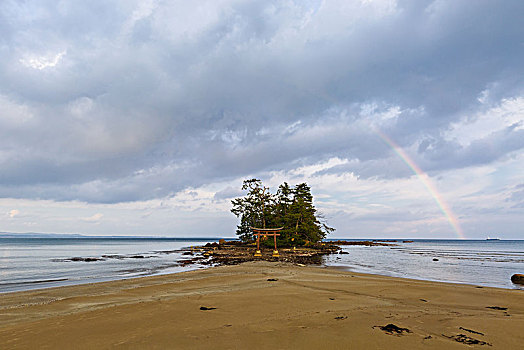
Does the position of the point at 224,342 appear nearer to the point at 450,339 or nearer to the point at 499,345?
the point at 450,339

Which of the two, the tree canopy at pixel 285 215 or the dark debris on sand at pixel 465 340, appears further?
the tree canopy at pixel 285 215

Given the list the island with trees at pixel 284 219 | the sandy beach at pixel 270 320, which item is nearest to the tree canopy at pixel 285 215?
the island with trees at pixel 284 219

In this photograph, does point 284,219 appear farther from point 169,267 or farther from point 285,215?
point 169,267

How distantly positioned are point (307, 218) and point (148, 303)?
4642cm

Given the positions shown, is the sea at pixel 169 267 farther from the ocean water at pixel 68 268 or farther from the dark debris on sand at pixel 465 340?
the dark debris on sand at pixel 465 340

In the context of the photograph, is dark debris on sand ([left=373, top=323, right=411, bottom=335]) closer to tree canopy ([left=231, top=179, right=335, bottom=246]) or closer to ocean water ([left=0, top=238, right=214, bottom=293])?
ocean water ([left=0, top=238, right=214, bottom=293])

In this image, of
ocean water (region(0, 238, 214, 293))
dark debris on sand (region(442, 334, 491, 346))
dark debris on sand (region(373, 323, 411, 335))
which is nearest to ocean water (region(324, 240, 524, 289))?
dark debris on sand (region(442, 334, 491, 346))

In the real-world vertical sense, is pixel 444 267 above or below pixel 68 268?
above

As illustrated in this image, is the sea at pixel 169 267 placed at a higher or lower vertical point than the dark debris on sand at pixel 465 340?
lower

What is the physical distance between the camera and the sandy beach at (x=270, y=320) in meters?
5.73

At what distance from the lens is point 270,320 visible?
23.7 feet

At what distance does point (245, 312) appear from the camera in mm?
8086

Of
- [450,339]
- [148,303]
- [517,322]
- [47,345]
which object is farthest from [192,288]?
[517,322]

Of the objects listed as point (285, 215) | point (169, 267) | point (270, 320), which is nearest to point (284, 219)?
point (285, 215)
